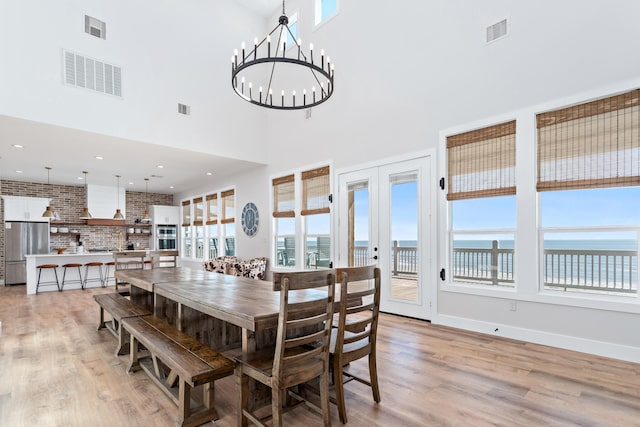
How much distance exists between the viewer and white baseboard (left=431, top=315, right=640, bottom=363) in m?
3.09

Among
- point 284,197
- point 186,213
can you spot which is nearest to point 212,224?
point 186,213

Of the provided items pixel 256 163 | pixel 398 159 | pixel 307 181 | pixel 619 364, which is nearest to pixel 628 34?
pixel 398 159

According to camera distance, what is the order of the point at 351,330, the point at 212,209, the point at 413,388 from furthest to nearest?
the point at 212,209 < the point at 413,388 < the point at 351,330

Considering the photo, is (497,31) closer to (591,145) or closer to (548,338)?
(591,145)

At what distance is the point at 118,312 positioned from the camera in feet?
11.4

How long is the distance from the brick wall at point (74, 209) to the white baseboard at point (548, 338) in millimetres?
10271

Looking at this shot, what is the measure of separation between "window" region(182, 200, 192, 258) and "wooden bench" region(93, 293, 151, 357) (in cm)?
668

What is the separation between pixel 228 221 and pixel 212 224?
104 centimetres

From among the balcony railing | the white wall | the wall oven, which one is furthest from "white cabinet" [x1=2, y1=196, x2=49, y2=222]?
the balcony railing

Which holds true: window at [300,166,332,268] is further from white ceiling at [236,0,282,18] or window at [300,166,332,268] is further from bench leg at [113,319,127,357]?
white ceiling at [236,0,282,18]

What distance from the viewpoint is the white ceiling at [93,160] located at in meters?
5.14

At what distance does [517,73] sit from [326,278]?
138 inches

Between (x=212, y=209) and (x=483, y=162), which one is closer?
(x=483, y=162)

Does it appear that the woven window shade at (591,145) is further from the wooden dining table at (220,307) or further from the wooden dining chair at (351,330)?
the wooden dining table at (220,307)
